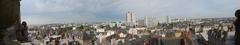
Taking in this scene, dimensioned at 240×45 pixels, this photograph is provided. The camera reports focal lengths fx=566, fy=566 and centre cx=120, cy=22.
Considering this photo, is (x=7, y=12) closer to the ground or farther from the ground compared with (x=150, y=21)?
farther from the ground

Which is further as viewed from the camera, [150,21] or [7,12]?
[150,21]

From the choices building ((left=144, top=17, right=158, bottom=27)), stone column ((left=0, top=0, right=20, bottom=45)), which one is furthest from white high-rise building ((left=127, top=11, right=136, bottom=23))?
stone column ((left=0, top=0, right=20, bottom=45))

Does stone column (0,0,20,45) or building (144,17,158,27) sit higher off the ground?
stone column (0,0,20,45)

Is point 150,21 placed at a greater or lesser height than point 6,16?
lesser

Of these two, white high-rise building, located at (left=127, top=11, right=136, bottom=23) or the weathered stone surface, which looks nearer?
the weathered stone surface

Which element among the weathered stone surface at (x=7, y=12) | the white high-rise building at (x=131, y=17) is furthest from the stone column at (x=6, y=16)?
the white high-rise building at (x=131, y=17)

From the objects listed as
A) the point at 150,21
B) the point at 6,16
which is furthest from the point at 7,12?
the point at 150,21

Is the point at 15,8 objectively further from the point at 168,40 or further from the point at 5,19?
the point at 168,40

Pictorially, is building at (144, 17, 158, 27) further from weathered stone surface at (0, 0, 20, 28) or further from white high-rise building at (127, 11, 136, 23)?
weathered stone surface at (0, 0, 20, 28)

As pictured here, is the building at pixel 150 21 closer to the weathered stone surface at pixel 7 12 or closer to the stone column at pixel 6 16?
the stone column at pixel 6 16

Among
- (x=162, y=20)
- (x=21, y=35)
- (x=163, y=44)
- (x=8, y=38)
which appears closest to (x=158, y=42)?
(x=163, y=44)

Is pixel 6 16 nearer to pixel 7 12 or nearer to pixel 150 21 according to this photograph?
pixel 7 12
